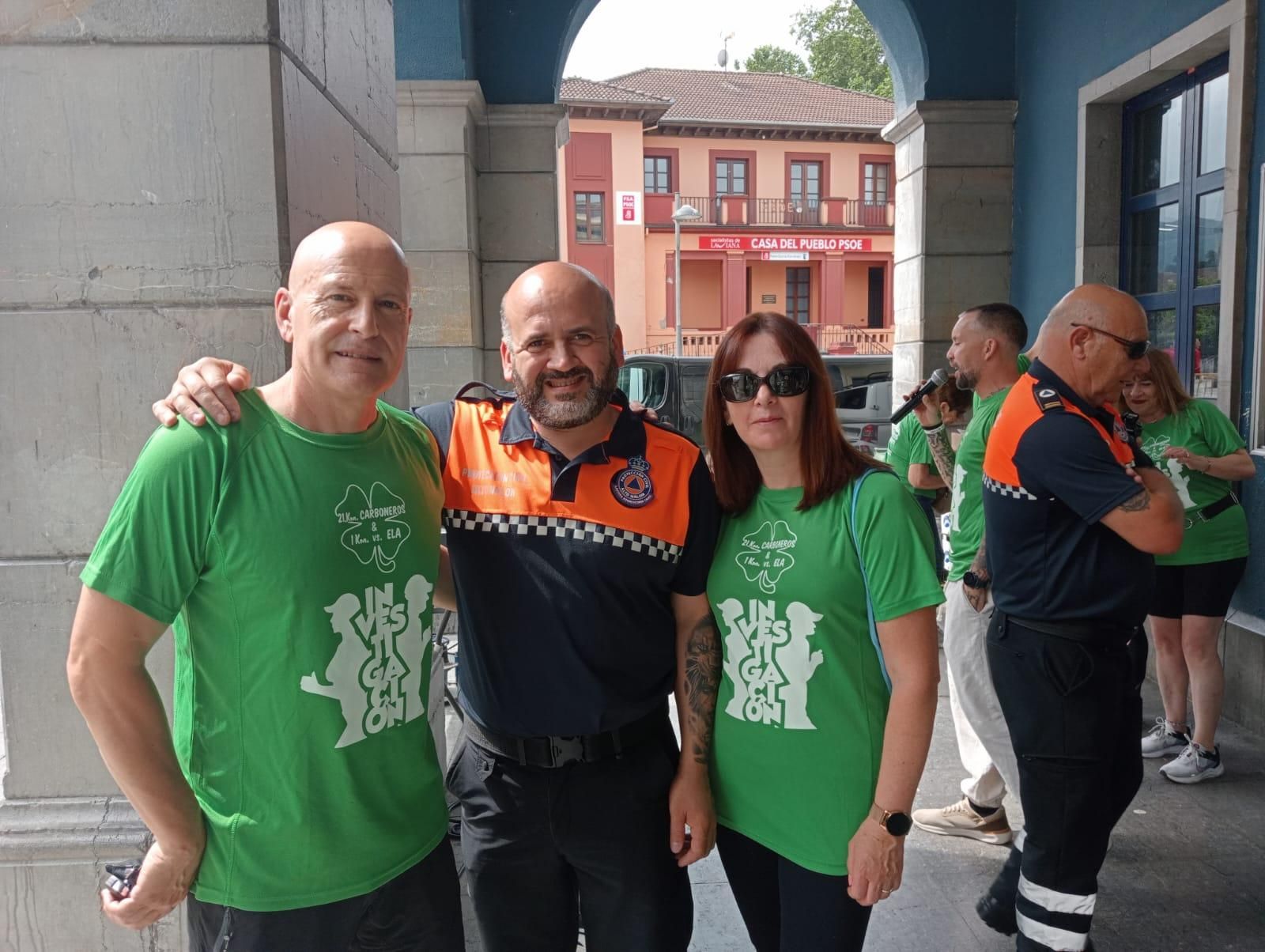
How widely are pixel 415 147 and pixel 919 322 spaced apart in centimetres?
396

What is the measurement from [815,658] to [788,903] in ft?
1.69

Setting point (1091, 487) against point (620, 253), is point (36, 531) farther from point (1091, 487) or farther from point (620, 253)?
point (620, 253)

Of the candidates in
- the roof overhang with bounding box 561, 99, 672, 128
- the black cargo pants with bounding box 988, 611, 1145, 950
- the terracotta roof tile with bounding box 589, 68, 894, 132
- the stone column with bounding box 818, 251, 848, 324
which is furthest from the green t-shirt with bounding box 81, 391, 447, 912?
the stone column with bounding box 818, 251, 848, 324

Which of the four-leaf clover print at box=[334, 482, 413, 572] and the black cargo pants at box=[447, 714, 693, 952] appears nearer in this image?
the four-leaf clover print at box=[334, 482, 413, 572]

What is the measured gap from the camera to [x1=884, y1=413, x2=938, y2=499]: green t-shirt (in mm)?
4973

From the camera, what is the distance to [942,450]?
455cm

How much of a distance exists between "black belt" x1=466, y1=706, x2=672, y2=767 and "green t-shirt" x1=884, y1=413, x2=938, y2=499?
10.8ft

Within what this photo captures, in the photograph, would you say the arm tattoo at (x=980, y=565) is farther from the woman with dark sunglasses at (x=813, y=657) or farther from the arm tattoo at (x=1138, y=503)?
the woman with dark sunglasses at (x=813, y=657)

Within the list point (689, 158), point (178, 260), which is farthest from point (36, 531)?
point (689, 158)

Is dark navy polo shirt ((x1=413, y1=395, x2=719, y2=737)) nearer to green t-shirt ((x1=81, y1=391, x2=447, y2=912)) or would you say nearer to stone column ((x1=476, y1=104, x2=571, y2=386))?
green t-shirt ((x1=81, y1=391, x2=447, y2=912))

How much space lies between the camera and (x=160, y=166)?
2.24 metres

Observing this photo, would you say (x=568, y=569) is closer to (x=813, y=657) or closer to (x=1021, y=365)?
(x=813, y=657)

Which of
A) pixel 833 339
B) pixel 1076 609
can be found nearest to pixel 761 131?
pixel 833 339

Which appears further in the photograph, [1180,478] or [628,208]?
[628,208]
